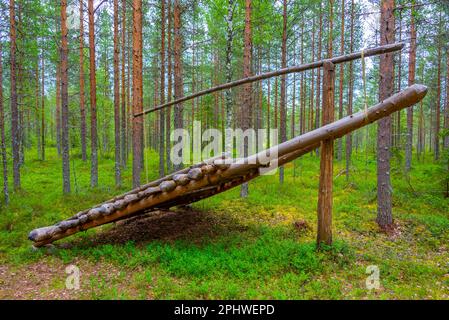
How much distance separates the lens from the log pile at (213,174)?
498cm

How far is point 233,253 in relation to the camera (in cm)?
586

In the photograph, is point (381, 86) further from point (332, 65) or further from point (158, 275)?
point (158, 275)

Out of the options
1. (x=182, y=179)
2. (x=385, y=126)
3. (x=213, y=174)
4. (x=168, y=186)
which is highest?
(x=385, y=126)

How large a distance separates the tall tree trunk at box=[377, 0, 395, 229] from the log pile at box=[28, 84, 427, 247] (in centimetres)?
297

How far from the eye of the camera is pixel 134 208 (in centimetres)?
615

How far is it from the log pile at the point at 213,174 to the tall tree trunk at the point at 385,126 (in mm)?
2970

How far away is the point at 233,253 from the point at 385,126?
18.5 ft
